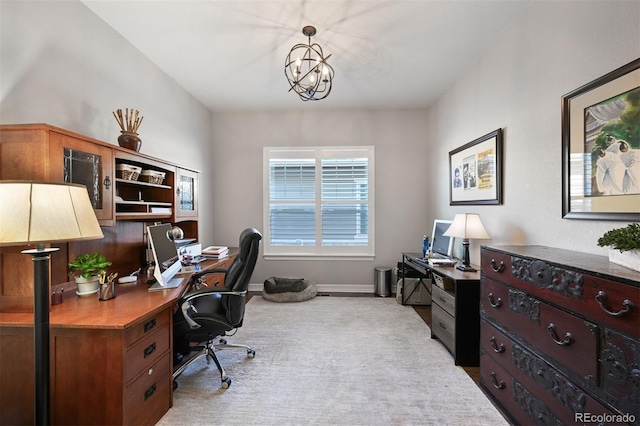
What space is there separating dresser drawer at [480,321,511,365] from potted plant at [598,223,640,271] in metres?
0.79

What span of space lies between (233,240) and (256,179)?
3.63 ft

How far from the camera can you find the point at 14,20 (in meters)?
1.62

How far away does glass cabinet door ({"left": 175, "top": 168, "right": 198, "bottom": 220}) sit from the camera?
273 cm

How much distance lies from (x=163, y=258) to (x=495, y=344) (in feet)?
8.40

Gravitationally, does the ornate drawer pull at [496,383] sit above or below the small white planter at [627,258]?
below

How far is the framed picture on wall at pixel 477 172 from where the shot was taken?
2.48 m

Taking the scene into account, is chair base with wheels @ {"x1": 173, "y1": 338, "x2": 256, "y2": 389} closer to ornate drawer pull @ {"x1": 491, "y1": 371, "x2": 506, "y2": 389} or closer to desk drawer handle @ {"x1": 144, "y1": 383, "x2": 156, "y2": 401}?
desk drawer handle @ {"x1": 144, "y1": 383, "x2": 156, "y2": 401}

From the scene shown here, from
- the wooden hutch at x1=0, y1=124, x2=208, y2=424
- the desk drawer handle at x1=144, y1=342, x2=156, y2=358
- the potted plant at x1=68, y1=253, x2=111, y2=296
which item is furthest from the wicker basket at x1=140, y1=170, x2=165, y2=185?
the desk drawer handle at x1=144, y1=342, x2=156, y2=358

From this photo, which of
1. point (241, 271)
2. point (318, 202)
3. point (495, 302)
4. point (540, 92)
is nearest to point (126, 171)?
point (241, 271)

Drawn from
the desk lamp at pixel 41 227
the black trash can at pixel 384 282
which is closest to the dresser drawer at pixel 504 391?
the black trash can at pixel 384 282

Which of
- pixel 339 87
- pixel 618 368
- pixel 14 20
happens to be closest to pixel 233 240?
pixel 339 87

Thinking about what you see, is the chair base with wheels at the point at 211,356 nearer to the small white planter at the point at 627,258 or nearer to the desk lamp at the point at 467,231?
the desk lamp at the point at 467,231

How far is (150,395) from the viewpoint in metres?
1.59

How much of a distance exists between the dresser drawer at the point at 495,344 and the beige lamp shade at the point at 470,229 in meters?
0.85
